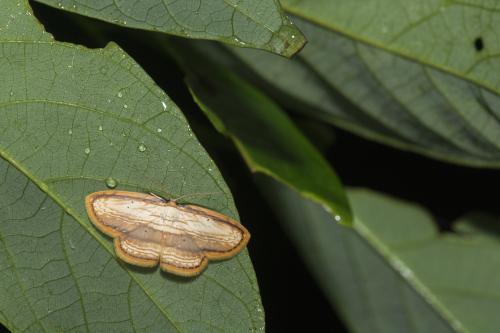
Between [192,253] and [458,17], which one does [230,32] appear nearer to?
[192,253]

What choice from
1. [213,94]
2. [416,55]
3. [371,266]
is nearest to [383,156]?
[371,266]

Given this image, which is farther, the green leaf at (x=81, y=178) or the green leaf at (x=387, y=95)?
the green leaf at (x=387, y=95)

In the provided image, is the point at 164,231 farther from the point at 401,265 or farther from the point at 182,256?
the point at 401,265

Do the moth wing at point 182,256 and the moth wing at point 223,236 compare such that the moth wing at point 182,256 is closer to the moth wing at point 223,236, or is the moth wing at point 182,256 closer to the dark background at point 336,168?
the moth wing at point 223,236

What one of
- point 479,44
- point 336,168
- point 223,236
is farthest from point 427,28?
point 223,236

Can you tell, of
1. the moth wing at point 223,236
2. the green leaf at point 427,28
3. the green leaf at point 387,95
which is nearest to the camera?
the moth wing at point 223,236

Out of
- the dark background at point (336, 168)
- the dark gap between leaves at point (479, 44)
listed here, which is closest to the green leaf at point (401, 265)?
the dark background at point (336, 168)
